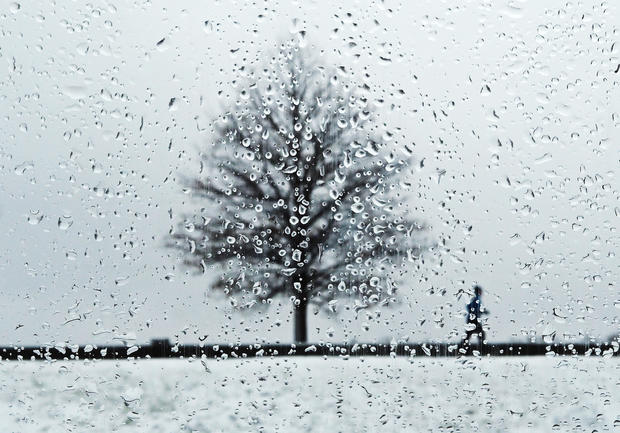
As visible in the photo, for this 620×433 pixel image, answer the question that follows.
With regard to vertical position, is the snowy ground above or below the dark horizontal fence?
below

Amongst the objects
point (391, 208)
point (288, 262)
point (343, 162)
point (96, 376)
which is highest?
point (343, 162)

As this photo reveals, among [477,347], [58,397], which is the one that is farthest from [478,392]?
[58,397]

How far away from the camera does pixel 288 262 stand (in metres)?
2.98

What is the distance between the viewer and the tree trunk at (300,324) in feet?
8.90

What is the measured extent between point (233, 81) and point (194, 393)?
1.52 meters

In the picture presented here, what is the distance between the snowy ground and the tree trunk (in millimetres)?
116

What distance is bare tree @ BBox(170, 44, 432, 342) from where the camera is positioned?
9.04 feet

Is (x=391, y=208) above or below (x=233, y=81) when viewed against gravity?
below

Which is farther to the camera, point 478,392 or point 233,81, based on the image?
point 478,392

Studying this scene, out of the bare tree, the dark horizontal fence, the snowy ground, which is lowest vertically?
the snowy ground

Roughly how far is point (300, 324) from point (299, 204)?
69 cm

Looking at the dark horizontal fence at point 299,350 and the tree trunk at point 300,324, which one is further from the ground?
the tree trunk at point 300,324

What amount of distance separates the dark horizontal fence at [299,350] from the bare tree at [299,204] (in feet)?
0.47

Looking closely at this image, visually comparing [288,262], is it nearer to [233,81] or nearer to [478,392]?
[233,81]
